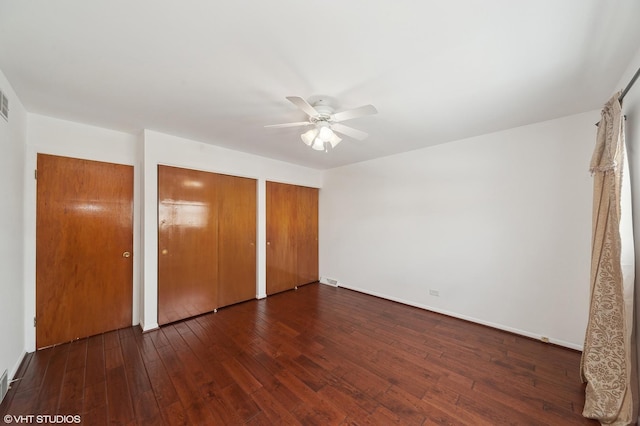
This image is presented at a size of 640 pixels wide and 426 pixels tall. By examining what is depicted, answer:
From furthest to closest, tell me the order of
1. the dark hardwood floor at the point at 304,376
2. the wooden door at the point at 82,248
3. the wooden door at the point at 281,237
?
the wooden door at the point at 281,237 < the wooden door at the point at 82,248 < the dark hardwood floor at the point at 304,376

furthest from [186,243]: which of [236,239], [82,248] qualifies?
[82,248]

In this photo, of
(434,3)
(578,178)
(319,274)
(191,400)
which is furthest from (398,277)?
(434,3)

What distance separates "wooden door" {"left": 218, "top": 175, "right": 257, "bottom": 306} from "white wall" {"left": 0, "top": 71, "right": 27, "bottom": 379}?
1.86m

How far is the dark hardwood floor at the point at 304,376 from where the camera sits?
5.29 feet

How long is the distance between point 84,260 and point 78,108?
167 cm

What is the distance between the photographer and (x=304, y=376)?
6.54 feet

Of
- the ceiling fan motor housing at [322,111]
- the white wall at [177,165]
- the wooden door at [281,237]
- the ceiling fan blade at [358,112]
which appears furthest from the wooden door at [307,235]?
the ceiling fan blade at [358,112]

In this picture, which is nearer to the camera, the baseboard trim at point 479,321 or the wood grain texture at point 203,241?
the baseboard trim at point 479,321

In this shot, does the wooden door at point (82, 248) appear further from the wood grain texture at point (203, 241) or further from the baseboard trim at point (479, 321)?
the baseboard trim at point (479, 321)

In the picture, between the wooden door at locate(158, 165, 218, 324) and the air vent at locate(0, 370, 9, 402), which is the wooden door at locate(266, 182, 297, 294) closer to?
the wooden door at locate(158, 165, 218, 324)

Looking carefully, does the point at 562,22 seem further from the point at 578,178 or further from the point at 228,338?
the point at 228,338

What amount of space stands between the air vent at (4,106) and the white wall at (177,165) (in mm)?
1011

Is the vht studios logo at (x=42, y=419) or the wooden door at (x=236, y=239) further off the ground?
the wooden door at (x=236, y=239)

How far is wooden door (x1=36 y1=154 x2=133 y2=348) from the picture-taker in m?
2.39
